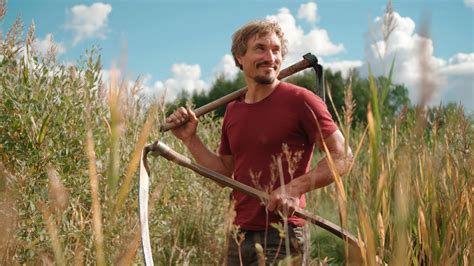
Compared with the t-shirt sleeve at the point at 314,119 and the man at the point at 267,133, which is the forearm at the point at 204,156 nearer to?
the man at the point at 267,133

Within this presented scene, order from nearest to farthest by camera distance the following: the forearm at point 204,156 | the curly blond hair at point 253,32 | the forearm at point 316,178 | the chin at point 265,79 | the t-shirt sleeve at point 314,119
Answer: the forearm at point 316,178 < the t-shirt sleeve at point 314,119 < the chin at point 265,79 < the curly blond hair at point 253,32 < the forearm at point 204,156

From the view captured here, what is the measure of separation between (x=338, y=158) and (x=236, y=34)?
101 cm

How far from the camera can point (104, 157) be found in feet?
10.8

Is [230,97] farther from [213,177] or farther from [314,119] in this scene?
[213,177]

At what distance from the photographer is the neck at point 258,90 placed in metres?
2.88

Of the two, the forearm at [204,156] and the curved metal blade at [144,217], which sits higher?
the forearm at [204,156]

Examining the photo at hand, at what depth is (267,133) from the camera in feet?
8.98

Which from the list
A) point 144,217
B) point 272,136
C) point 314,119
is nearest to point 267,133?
point 272,136

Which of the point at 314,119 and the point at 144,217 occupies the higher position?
the point at 314,119

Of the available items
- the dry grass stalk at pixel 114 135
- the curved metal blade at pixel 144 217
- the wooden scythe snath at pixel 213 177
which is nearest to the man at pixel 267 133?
the wooden scythe snath at pixel 213 177

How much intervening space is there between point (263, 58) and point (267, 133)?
396mm

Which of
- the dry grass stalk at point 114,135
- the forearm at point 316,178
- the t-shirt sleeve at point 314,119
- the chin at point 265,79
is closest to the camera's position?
the dry grass stalk at point 114,135

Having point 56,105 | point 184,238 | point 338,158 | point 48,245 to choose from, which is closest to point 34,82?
point 56,105

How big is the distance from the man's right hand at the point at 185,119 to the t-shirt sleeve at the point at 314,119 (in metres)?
0.61
